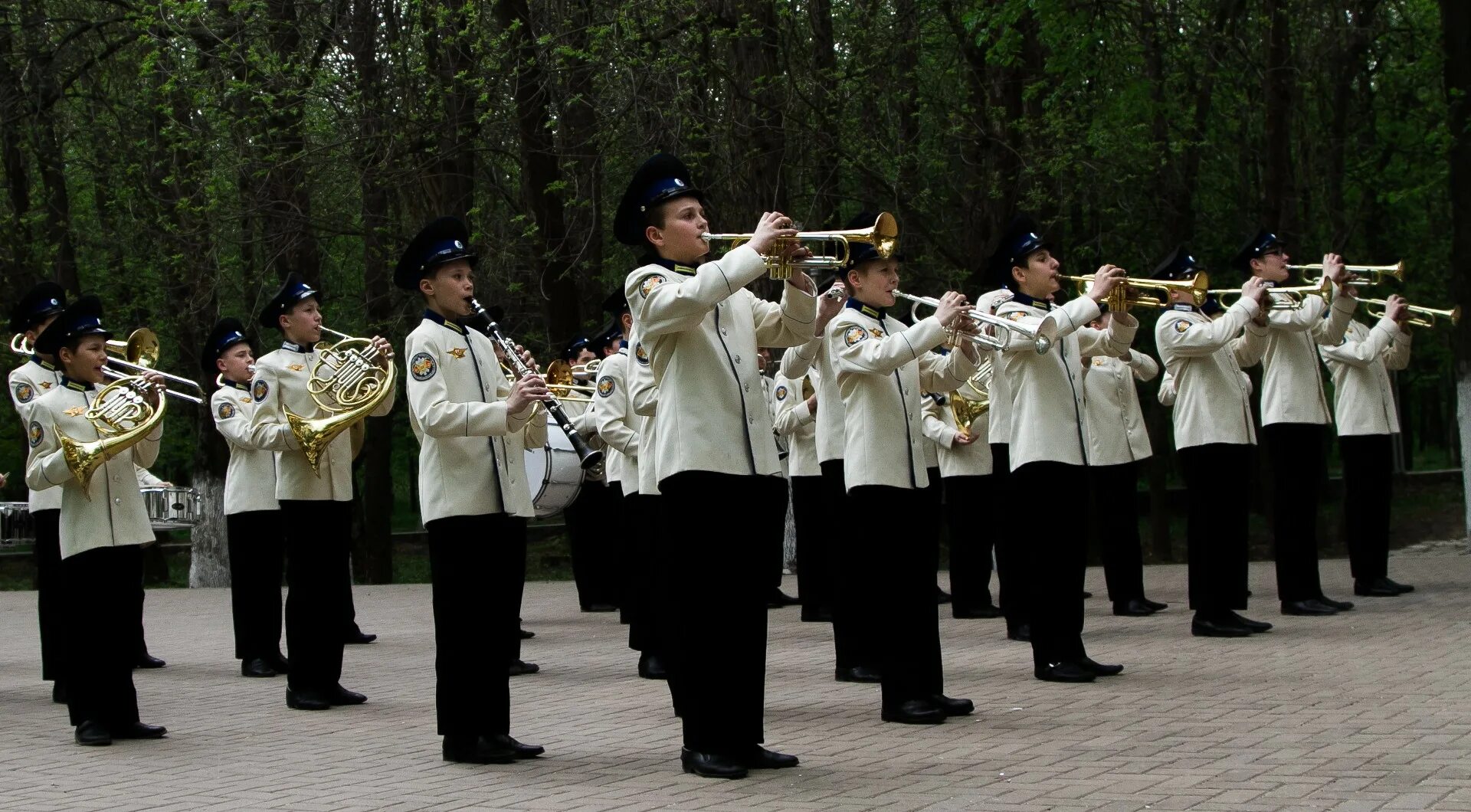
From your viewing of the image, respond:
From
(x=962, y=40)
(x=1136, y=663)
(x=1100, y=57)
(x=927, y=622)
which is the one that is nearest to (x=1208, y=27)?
(x=1100, y=57)

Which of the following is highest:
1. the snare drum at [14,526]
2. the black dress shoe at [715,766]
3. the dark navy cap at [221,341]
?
the dark navy cap at [221,341]

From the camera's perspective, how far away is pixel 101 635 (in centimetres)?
824

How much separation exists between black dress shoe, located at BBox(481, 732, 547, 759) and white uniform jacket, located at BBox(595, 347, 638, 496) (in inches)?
142

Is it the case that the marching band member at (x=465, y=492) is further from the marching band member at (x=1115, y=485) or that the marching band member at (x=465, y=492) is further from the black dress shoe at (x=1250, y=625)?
the marching band member at (x=1115, y=485)

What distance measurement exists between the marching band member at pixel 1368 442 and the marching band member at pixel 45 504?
8661mm

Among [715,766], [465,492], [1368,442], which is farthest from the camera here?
[1368,442]

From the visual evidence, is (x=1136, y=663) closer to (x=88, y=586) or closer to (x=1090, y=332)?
(x=1090, y=332)

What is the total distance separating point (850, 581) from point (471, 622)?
2487mm

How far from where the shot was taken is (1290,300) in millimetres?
11531

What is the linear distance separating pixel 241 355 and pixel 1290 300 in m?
6.94

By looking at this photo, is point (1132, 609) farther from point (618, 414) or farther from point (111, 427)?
point (111, 427)

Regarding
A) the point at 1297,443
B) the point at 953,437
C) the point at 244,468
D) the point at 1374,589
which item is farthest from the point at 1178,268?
the point at 244,468

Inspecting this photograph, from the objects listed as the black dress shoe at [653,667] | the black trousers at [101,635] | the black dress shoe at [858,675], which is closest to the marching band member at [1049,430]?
the black dress shoe at [858,675]

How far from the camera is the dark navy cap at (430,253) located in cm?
761
